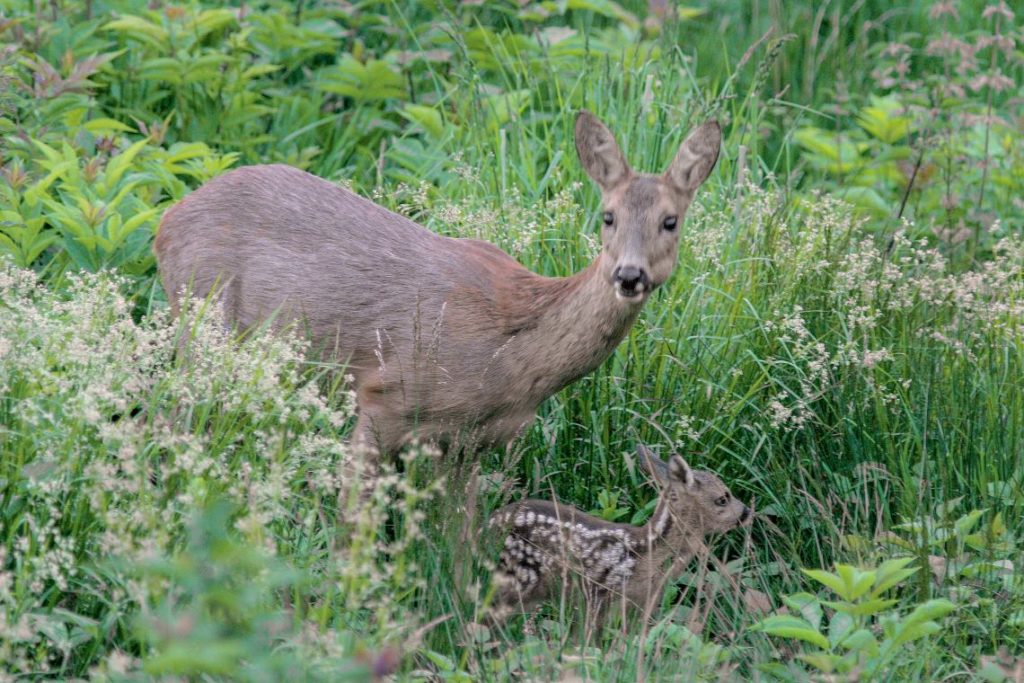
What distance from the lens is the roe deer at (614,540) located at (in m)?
4.52

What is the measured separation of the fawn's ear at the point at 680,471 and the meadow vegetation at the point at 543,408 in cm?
26

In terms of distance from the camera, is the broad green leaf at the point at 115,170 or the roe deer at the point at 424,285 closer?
the roe deer at the point at 424,285

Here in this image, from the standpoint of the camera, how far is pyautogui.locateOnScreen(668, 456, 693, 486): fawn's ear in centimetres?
468

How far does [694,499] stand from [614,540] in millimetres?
293

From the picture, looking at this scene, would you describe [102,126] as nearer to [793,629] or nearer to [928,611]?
[793,629]

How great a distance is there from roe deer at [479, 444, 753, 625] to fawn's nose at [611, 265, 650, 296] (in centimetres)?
50

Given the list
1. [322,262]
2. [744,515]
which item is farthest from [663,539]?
[322,262]

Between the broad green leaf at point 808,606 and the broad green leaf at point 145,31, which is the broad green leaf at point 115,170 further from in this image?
the broad green leaf at point 808,606

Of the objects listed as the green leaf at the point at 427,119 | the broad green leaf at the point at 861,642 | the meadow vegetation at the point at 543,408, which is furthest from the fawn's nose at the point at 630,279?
the green leaf at the point at 427,119

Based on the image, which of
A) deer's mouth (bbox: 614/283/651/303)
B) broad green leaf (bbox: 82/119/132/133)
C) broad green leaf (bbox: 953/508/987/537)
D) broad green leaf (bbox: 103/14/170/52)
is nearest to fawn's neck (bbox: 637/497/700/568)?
deer's mouth (bbox: 614/283/651/303)

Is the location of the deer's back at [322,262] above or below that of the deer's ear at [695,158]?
below

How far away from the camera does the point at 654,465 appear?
4719mm

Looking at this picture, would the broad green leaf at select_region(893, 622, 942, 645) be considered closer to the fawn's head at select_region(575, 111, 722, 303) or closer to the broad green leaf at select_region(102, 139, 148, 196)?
the fawn's head at select_region(575, 111, 722, 303)

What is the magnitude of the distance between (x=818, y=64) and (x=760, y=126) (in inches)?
71.5
